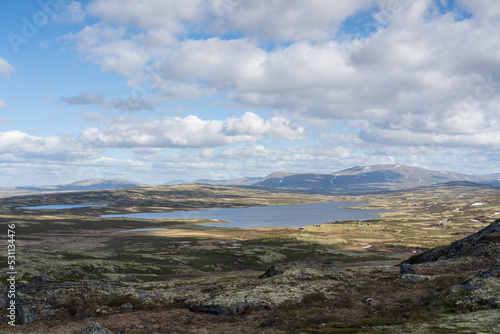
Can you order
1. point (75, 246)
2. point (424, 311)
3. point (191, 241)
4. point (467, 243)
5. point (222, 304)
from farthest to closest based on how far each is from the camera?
point (191, 241), point (75, 246), point (467, 243), point (222, 304), point (424, 311)

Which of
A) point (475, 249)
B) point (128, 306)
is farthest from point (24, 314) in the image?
point (475, 249)

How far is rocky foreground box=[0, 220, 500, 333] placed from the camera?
3238 cm

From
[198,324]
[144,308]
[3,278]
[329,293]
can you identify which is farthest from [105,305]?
[3,278]

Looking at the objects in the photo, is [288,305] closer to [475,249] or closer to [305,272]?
[305,272]

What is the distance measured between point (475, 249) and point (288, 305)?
43864 millimetres

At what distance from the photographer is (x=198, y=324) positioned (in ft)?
122

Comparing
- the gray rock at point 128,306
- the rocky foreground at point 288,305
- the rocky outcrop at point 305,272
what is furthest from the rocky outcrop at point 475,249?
the gray rock at point 128,306

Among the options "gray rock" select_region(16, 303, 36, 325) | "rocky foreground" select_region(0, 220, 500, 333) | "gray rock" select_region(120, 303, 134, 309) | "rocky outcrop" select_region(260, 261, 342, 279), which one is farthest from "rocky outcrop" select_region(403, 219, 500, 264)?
"gray rock" select_region(16, 303, 36, 325)

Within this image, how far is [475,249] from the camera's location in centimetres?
6297

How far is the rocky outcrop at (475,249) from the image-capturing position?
59.4 metres

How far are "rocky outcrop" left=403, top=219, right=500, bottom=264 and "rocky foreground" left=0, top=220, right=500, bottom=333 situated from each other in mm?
7267

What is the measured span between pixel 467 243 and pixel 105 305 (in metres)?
67.0

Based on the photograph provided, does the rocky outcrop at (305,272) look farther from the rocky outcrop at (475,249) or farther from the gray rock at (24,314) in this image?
the gray rock at (24,314)

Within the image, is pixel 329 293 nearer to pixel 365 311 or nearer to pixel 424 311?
pixel 365 311
